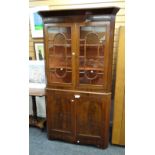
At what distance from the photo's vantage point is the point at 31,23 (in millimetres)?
3473

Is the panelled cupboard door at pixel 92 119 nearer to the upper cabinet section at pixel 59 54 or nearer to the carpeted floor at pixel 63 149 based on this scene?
the carpeted floor at pixel 63 149

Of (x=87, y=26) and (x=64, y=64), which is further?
(x=64, y=64)

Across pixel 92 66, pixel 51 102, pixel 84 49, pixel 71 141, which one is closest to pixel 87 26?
pixel 84 49

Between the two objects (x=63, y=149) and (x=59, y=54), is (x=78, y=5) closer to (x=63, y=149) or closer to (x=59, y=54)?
(x=59, y=54)

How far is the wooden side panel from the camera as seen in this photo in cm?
262

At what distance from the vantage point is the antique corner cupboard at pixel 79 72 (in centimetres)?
252

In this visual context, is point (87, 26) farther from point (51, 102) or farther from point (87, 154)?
point (87, 154)

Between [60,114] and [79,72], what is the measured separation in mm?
707

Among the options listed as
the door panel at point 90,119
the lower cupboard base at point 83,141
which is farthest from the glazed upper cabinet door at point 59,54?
the lower cupboard base at point 83,141

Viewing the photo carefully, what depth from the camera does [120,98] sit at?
2715 millimetres

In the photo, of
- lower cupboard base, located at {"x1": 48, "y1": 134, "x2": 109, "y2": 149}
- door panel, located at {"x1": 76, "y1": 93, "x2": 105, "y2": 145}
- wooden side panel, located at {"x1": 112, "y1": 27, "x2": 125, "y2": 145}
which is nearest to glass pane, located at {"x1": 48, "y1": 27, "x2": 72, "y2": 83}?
door panel, located at {"x1": 76, "y1": 93, "x2": 105, "y2": 145}

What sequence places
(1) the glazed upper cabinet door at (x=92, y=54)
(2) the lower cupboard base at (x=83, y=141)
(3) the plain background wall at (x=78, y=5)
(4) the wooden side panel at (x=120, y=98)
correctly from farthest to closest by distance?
(3) the plain background wall at (x=78, y=5) → (2) the lower cupboard base at (x=83, y=141) → (4) the wooden side panel at (x=120, y=98) → (1) the glazed upper cabinet door at (x=92, y=54)

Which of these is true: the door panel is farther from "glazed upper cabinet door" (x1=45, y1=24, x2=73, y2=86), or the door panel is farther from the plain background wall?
the plain background wall
